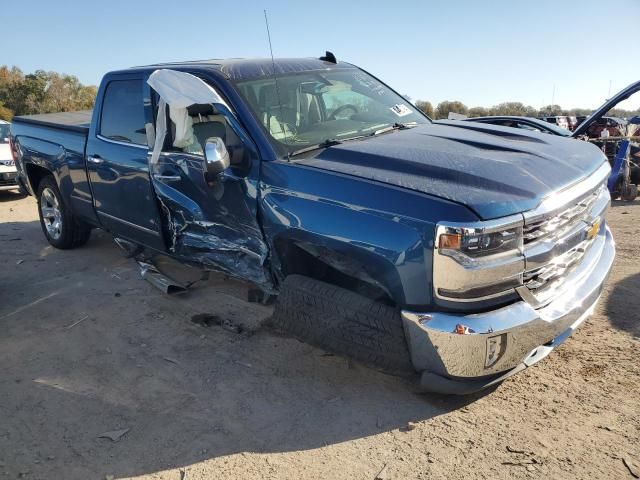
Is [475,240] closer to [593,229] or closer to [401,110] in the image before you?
[593,229]

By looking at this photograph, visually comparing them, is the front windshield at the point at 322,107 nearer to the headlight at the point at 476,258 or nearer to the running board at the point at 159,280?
the headlight at the point at 476,258

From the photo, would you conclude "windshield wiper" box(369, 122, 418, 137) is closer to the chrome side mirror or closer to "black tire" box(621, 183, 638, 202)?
the chrome side mirror

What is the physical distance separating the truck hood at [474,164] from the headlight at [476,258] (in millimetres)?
85

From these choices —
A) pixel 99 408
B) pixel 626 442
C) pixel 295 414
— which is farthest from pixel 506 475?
pixel 99 408

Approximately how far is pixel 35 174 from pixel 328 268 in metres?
4.89

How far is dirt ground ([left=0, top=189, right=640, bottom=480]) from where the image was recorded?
8.60 ft

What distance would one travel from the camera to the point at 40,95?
31953 millimetres

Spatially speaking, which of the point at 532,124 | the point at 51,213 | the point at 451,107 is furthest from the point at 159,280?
the point at 451,107

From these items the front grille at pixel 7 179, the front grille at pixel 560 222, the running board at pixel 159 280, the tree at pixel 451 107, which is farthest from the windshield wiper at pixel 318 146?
the tree at pixel 451 107

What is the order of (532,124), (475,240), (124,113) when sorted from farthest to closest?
(532,124) → (124,113) → (475,240)

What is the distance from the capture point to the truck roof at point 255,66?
12.5 ft

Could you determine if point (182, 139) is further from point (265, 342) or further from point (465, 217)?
point (465, 217)

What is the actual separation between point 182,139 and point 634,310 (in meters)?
3.59

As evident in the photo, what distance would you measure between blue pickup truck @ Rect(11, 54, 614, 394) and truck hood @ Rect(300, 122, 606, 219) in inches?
0.5
